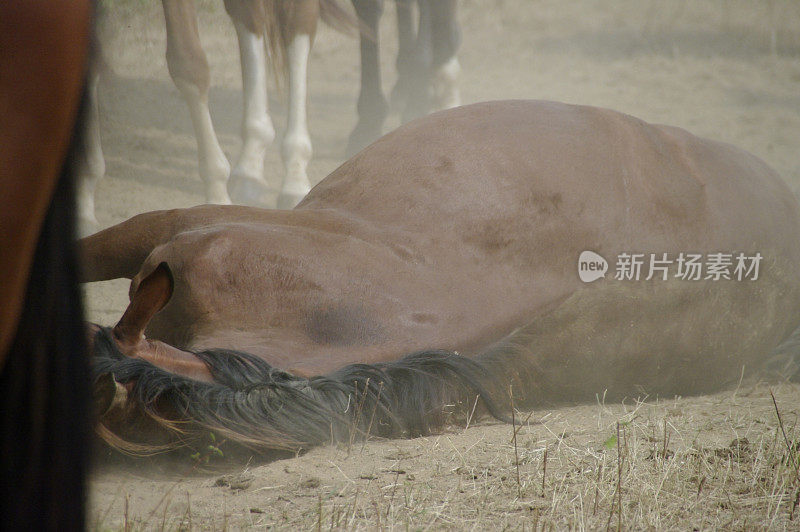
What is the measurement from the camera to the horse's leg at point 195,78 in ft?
12.3

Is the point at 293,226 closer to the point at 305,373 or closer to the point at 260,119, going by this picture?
the point at 305,373

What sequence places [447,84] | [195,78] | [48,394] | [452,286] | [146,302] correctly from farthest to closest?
[447,84] < [195,78] < [452,286] < [146,302] < [48,394]

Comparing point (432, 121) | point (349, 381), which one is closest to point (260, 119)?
point (432, 121)

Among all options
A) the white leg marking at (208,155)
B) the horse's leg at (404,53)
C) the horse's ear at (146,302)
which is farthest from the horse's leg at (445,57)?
the horse's ear at (146,302)

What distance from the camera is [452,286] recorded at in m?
1.82

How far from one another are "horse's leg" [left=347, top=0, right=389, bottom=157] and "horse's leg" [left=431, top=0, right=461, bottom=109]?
41 cm

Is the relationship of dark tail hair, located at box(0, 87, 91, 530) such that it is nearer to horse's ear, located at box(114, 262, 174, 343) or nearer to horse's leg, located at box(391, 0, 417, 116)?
horse's ear, located at box(114, 262, 174, 343)

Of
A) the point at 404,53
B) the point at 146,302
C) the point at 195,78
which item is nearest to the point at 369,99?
the point at 404,53

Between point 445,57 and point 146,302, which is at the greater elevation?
point 445,57

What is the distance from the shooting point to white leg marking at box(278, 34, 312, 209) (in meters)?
4.00

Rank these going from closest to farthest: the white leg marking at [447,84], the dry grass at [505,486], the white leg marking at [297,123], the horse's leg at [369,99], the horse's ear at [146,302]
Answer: the horse's ear at [146,302] → the dry grass at [505,486] → the white leg marking at [297,123] → the horse's leg at [369,99] → the white leg marking at [447,84]

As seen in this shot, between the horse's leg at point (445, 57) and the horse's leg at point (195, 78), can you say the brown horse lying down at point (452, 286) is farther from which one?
the horse's leg at point (445, 57)

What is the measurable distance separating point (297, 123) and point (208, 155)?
488 millimetres

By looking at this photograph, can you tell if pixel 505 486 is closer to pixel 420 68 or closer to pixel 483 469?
pixel 483 469
